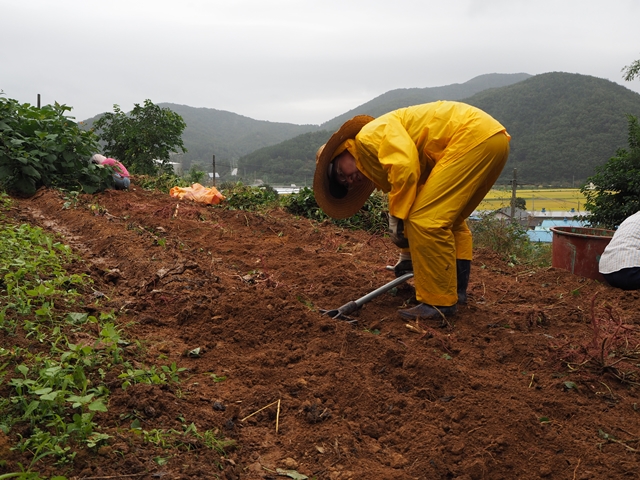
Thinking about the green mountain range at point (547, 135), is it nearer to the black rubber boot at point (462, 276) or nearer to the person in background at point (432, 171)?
the black rubber boot at point (462, 276)

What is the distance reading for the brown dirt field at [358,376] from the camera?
1875 millimetres

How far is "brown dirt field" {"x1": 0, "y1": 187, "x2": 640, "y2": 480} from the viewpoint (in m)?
1.88

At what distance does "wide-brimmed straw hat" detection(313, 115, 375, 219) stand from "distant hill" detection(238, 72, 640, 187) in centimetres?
2162

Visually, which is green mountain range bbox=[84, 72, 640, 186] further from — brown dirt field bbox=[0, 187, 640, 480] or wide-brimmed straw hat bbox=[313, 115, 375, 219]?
brown dirt field bbox=[0, 187, 640, 480]

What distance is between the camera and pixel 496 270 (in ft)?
17.6

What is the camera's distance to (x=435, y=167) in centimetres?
327

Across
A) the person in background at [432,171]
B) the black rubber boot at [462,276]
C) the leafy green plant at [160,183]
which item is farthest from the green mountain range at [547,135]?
the person in background at [432,171]

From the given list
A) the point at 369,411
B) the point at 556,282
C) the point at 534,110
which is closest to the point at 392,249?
the point at 556,282

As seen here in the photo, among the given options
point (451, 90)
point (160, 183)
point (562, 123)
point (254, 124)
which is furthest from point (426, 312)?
point (254, 124)

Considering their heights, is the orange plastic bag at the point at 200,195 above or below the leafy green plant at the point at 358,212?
above

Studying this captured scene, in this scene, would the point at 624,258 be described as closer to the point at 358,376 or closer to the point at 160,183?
the point at 358,376

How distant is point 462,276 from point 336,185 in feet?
3.67

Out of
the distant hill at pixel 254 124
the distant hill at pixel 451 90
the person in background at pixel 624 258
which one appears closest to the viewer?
the person in background at pixel 624 258

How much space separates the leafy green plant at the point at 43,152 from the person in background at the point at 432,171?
5.91 m
